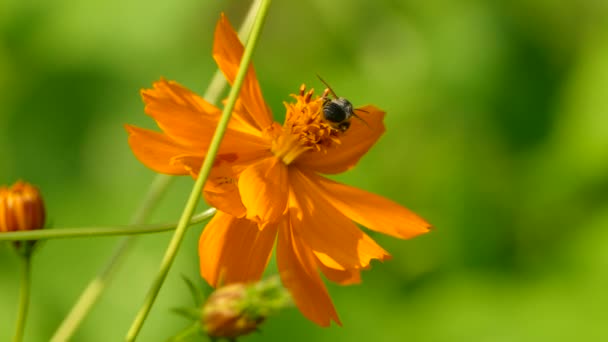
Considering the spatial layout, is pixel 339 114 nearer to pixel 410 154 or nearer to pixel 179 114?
pixel 179 114

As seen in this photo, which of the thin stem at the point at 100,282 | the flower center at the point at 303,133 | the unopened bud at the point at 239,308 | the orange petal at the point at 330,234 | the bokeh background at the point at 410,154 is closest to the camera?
the unopened bud at the point at 239,308

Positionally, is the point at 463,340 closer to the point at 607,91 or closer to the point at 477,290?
the point at 477,290

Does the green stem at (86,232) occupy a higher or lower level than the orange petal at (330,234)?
lower

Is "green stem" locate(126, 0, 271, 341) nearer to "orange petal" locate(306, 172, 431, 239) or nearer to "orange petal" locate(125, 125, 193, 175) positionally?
"orange petal" locate(125, 125, 193, 175)

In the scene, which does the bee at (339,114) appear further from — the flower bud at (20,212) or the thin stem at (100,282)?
the flower bud at (20,212)

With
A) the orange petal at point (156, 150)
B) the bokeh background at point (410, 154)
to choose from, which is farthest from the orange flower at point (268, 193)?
the bokeh background at point (410, 154)

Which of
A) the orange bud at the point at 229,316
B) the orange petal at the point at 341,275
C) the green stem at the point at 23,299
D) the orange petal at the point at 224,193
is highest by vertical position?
the orange petal at the point at 224,193
